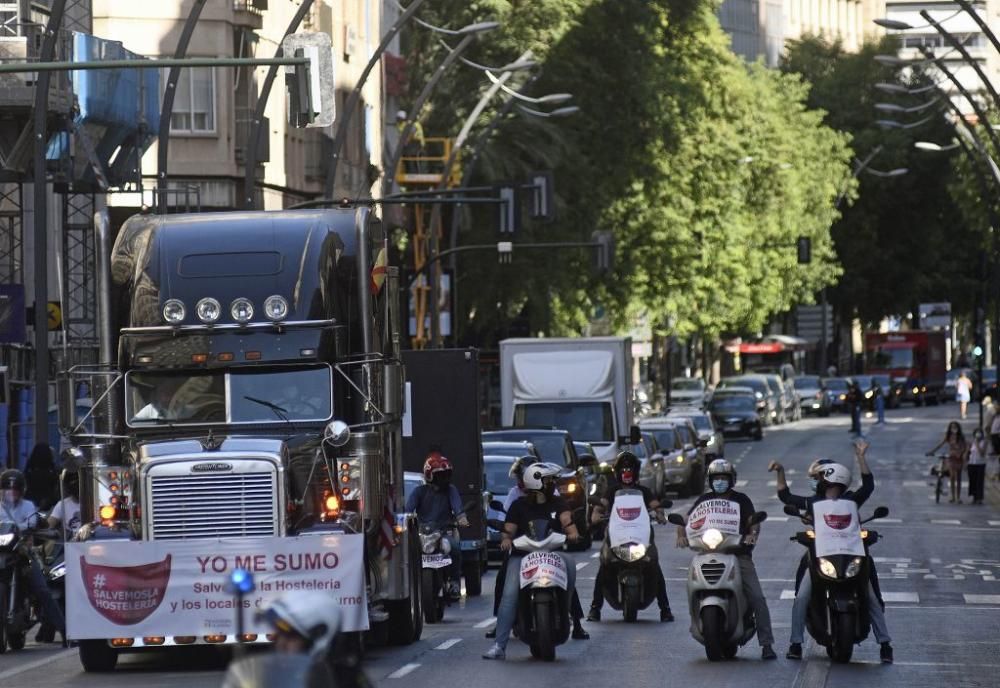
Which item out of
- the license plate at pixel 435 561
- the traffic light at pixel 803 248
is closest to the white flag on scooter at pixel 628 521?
the license plate at pixel 435 561

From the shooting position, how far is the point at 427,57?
7075 cm

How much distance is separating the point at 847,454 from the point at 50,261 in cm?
2704

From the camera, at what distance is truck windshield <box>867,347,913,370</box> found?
110 meters

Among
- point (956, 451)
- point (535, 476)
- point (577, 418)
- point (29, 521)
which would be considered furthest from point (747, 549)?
point (956, 451)

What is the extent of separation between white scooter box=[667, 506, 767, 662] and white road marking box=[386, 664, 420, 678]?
2.17 meters

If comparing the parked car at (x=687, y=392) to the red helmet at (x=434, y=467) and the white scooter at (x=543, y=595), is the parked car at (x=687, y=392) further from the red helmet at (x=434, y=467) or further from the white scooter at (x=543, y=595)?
the white scooter at (x=543, y=595)

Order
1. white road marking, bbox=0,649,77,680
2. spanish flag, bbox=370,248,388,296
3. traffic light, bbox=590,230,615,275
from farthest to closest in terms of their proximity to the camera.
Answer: traffic light, bbox=590,230,615,275, spanish flag, bbox=370,248,388,296, white road marking, bbox=0,649,77,680

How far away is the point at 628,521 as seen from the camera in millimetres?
23219

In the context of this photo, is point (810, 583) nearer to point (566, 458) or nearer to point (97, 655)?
point (97, 655)

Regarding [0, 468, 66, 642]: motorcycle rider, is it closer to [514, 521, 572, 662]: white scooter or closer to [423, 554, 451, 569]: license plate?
[423, 554, 451, 569]: license plate

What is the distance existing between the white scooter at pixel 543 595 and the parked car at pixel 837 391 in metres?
80.0

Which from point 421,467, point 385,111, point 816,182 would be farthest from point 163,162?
point 816,182

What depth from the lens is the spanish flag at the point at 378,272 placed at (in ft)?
69.9

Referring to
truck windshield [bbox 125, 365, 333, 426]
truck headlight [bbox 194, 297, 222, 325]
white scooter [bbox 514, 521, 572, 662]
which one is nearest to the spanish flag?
truck windshield [bbox 125, 365, 333, 426]
